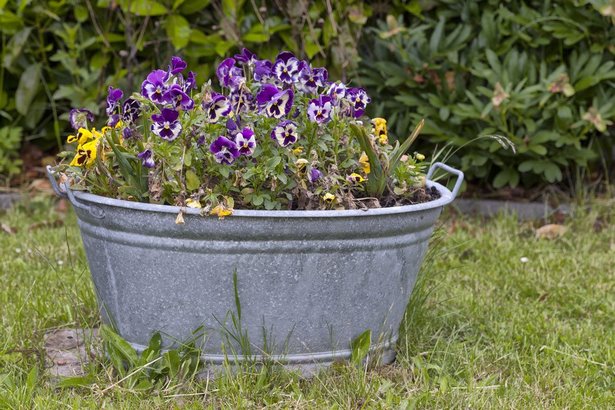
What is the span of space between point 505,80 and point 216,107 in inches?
87.0

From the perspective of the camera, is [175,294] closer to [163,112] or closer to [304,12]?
[163,112]

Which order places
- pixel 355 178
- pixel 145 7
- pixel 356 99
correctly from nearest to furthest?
pixel 355 178
pixel 356 99
pixel 145 7

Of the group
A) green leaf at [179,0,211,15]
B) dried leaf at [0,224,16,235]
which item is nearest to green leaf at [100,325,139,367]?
dried leaf at [0,224,16,235]

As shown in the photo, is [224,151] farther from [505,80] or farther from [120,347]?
[505,80]

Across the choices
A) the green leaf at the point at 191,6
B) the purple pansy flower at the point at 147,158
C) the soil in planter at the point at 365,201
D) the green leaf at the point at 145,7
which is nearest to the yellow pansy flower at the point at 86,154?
the purple pansy flower at the point at 147,158

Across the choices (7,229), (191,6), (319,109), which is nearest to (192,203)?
(319,109)

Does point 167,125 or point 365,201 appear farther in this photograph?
point 365,201

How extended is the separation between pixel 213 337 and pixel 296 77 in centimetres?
68

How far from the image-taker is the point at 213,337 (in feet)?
7.47

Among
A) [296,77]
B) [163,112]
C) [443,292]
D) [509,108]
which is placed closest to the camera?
[163,112]

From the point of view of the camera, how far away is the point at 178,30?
4293 mm

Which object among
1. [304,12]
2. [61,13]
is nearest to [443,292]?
[304,12]

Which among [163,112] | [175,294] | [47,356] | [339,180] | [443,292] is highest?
[163,112]

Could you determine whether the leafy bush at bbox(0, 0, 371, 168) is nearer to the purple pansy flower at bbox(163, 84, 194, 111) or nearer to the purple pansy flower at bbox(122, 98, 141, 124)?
the purple pansy flower at bbox(122, 98, 141, 124)
